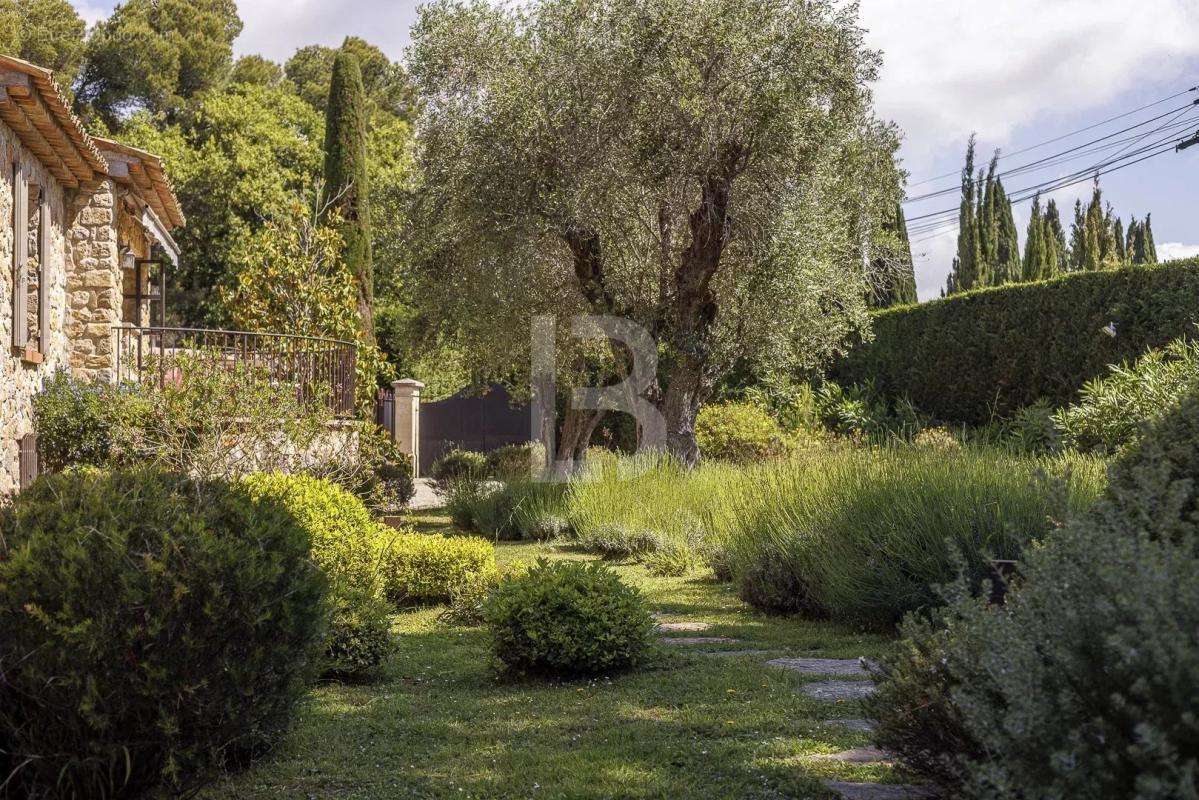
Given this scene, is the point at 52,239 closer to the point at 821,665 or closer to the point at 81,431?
the point at 81,431

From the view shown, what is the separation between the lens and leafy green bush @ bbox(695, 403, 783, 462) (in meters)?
16.1

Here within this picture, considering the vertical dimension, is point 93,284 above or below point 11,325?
above

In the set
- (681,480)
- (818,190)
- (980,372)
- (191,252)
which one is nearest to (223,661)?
(681,480)

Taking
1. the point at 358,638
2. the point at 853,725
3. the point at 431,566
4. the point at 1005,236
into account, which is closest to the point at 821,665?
the point at 853,725

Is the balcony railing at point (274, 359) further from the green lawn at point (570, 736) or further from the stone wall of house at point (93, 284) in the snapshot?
the green lawn at point (570, 736)

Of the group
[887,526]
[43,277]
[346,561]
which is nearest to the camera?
[346,561]

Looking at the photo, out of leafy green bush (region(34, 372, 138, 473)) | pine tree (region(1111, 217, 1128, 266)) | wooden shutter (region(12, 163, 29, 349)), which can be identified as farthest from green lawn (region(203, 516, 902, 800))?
pine tree (region(1111, 217, 1128, 266))

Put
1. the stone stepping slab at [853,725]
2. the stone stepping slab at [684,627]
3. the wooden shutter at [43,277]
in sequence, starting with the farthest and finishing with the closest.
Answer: the wooden shutter at [43,277]
the stone stepping slab at [684,627]
the stone stepping slab at [853,725]

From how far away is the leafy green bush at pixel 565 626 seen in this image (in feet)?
17.0

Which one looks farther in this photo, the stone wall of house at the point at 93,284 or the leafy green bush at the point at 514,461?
the leafy green bush at the point at 514,461

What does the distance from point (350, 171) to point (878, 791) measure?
15296 millimetres

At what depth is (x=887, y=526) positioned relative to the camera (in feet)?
21.3

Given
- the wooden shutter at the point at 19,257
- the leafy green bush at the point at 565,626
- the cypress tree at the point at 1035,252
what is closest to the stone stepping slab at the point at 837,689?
the leafy green bush at the point at 565,626

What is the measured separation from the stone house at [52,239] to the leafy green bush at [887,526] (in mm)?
5630
